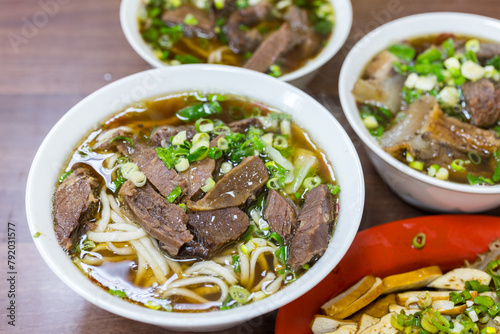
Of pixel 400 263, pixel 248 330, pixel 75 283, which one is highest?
pixel 75 283

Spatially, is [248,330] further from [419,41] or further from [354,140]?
[419,41]


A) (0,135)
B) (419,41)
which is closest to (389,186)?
(419,41)

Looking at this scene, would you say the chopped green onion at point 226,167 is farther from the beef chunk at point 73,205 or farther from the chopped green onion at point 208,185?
the beef chunk at point 73,205

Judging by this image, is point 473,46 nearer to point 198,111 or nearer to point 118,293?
point 198,111

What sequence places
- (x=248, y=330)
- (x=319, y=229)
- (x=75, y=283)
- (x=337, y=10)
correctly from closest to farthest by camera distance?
(x=75, y=283) → (x=319, y=229) → (x=248, y=330) → (x=337, y=10)

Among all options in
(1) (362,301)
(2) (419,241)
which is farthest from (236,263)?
(2) (419,241)

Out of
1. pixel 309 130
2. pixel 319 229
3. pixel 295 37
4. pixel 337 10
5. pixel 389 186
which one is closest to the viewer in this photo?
pixel 319 229

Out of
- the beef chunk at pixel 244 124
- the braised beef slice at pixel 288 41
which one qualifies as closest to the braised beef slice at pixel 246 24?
the braised beef slice at pixel 288 41
